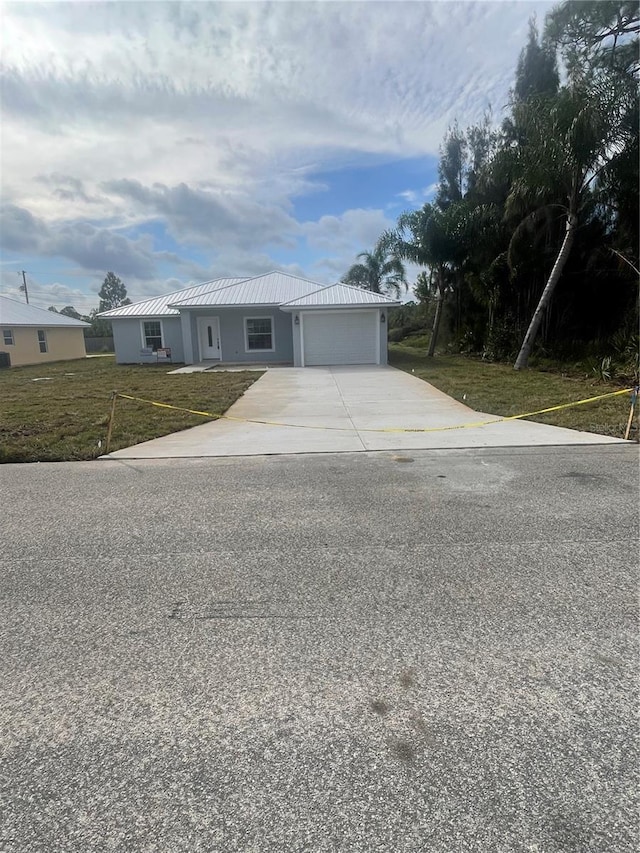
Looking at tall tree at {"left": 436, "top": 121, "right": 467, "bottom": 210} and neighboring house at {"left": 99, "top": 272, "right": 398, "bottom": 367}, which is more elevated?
tall tree at {"left": 436, "top": 121, "right": 467, "bottom": 210}

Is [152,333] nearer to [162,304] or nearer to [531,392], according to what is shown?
[162,304]

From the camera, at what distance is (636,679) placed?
8.23 ft

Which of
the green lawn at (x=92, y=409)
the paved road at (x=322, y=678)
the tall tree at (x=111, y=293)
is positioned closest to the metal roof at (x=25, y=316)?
the green lawn at (x=92, y=409)

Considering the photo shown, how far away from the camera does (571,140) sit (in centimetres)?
1475

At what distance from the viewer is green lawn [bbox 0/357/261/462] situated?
311 inches

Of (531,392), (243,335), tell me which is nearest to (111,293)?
(243,335)

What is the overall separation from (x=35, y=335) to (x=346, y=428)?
2783cm

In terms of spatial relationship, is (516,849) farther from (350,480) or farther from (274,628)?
(350,480)

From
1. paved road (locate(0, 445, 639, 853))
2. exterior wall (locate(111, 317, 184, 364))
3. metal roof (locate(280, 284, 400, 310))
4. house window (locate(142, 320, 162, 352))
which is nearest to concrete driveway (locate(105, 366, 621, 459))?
paved road (locate(0, 445, 639, 853))

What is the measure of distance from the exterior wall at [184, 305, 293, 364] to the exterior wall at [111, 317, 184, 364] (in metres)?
1.94

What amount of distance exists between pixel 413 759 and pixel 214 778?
2.57 ft

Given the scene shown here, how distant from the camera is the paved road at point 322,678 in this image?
1.82m

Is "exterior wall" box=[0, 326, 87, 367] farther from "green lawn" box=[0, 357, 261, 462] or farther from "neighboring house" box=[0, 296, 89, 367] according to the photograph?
"green lawn" box=[0, 357, 261, 462]

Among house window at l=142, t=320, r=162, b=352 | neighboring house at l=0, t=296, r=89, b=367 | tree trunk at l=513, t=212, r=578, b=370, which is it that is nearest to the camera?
tree trunk at l=513, t=212, r=578, b=370
